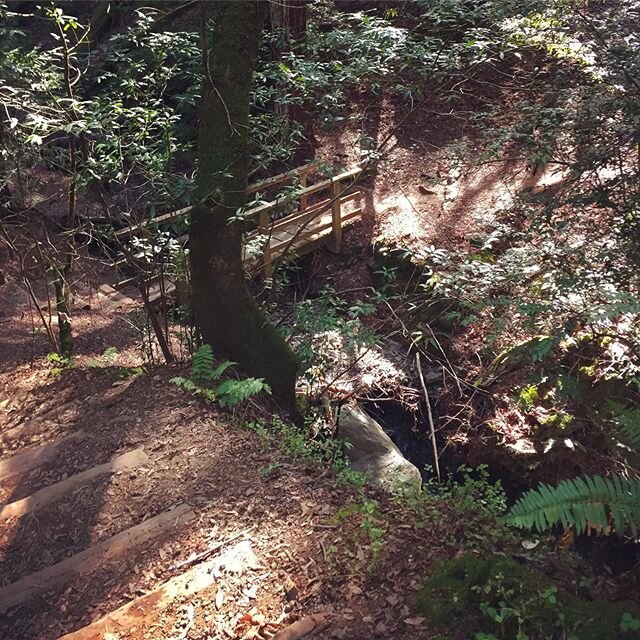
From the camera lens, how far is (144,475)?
168 inches

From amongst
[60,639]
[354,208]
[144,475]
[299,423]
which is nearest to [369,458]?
[299,423]

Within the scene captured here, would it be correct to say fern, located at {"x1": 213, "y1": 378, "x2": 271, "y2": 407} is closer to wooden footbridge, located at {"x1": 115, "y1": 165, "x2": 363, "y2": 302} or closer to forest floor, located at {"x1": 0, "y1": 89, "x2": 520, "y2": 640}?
forest floor, located at {"x1": 0, "y1": 89, "x2": 520, "y2": 640}

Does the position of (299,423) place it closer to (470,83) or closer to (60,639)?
(60,639)

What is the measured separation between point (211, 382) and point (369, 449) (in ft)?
6.88

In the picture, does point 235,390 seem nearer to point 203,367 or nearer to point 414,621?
point 203,367

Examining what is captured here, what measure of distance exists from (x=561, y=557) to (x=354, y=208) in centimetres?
846

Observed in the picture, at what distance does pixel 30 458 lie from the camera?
15.5 ft

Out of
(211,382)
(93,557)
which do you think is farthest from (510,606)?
(211,382)

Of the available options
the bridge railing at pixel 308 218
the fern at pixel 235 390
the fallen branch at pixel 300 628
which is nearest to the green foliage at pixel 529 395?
the bridge railing at pixel 308 218

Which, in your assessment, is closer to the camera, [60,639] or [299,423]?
[60,639]

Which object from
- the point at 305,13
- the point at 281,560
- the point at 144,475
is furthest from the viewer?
the point at 305,13

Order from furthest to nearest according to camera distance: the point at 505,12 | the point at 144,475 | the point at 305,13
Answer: the point at 305,13 < the point at 505,12 < the point at 144,475

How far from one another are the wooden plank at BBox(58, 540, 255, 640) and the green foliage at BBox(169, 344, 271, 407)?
170 cm

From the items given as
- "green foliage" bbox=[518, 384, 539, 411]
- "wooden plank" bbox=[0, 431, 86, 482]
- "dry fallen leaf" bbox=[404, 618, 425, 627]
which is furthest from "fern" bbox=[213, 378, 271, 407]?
"green foliage" bbox=[518, 384, 539, 411]
